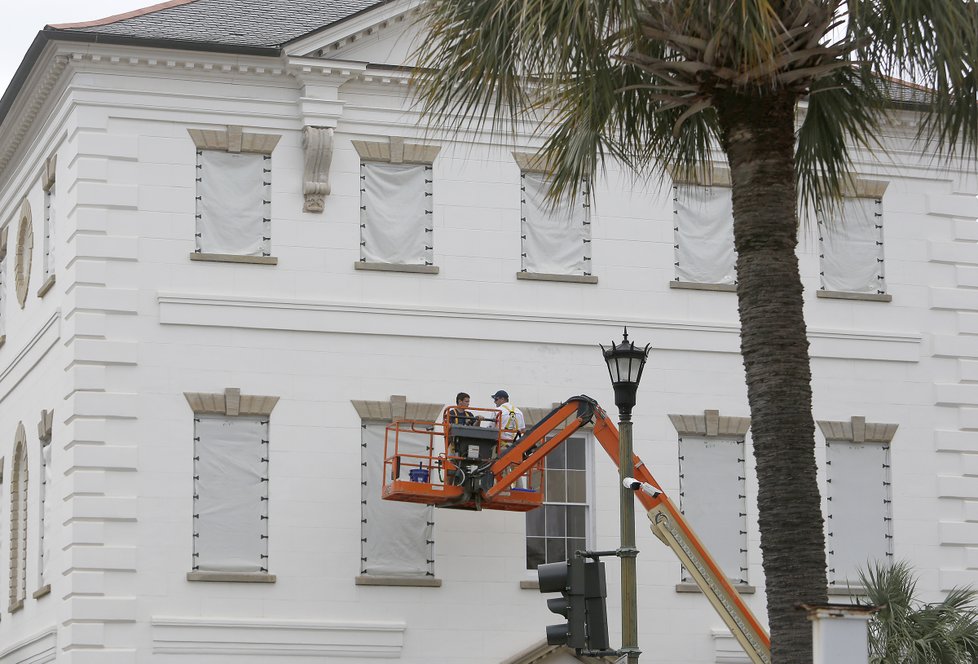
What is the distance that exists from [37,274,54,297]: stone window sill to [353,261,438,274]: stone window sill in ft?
14.4

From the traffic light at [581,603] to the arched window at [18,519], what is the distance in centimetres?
1309

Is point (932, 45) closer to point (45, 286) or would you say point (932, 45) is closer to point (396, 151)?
point (396, 151)

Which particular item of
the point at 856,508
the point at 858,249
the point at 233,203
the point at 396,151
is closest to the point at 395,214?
the point at 396,151

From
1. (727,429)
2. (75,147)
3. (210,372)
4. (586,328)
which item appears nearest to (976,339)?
(727,429)

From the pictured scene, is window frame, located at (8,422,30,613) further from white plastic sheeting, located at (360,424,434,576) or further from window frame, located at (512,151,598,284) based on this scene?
window frame, located at (512,151,598,284)

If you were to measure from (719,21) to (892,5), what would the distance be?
56.2 inches

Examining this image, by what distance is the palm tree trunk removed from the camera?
14.7 metres

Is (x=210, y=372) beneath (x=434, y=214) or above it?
beneath

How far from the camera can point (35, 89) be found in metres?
27.1

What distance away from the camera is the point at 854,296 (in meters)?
28.4

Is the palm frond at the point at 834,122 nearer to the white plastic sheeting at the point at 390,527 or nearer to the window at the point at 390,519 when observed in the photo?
the window at the point at 390,519

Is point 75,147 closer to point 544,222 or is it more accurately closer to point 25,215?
point 25,215

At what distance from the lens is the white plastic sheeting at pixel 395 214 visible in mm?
26562

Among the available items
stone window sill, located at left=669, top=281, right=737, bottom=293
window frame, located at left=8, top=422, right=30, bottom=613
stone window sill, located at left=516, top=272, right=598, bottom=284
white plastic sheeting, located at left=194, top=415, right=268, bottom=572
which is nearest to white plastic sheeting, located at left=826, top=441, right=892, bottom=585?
stone window sill, located at left=669, top=281, right=737, bottom=293
